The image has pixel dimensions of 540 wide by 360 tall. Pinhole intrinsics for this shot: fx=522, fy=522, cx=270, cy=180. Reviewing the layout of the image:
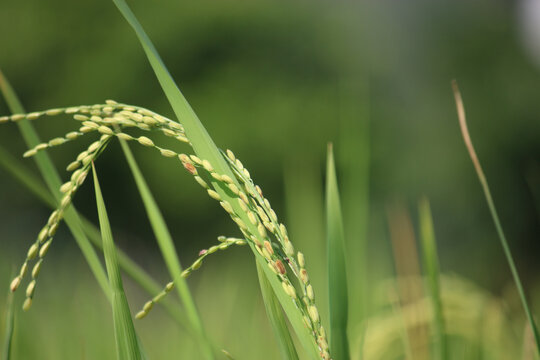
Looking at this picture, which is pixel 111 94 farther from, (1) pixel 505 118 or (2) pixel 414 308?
(2) pixel 414 308

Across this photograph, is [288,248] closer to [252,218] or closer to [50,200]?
[252,218]

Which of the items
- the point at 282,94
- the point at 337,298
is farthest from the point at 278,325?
the point at 282,94

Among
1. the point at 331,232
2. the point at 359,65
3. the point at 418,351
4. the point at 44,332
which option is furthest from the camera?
the point at 359,65

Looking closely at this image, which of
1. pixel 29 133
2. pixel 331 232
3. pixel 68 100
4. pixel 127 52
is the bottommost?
pixel 331 232

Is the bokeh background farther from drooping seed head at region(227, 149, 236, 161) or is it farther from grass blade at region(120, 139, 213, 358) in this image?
drooping seed head at region(227, 149, 236, 161)

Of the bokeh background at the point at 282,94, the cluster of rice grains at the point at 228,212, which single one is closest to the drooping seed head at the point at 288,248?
the cluster of rice grains at the point at 228,212

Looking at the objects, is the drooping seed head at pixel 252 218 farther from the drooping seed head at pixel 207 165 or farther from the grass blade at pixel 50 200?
the grass blade at pixel 50 200

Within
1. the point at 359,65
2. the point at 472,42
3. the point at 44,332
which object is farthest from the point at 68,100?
the point at 44,332

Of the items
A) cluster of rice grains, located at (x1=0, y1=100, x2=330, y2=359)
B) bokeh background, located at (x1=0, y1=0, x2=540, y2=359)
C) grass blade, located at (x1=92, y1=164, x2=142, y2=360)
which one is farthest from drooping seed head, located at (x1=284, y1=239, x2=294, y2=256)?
bokeh background, located at (x1=0, y1=0, x2=540, y2=359)

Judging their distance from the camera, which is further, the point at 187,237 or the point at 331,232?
the point at 187,237
